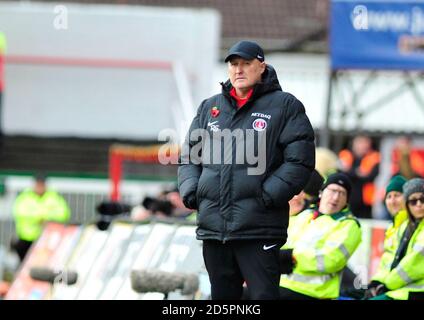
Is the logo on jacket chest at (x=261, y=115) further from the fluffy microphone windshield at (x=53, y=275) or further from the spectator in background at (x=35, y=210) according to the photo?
the spectator in background at (x=35, y=210)

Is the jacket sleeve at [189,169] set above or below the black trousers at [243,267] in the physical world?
above

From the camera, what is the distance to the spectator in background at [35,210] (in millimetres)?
18375

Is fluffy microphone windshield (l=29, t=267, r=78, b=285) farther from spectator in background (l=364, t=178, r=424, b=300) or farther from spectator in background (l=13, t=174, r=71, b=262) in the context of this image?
spectator in background (l=13, t=174, r=71, b=262)

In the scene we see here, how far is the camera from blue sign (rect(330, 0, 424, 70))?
54.6 feet

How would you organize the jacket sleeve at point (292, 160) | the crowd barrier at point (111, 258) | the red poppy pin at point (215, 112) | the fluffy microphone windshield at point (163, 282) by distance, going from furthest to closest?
the crowd barrier at point (111, 258)
the fluffy microphone windshield at point (163, 282)
the red poppy pin at point (215, 112)
the jacket sleeve at point (292, 160)

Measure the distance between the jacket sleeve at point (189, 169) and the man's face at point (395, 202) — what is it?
2473 mm

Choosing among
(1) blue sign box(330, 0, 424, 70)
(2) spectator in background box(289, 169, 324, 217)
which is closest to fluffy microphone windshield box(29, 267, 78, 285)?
(2) spectator in background box(289, 169, 324, 217)

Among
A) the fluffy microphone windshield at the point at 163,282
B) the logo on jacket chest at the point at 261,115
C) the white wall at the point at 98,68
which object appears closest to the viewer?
the logo on jacket chest at the point at 261,115

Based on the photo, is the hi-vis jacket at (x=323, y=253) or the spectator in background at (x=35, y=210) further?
the spectator in background at (x=35, y=210)

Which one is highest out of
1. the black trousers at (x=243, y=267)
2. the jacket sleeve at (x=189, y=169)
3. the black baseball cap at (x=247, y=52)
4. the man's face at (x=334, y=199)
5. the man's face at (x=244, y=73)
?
the black baseball cap at (x=247, y=52)

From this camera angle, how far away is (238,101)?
24.8 feet

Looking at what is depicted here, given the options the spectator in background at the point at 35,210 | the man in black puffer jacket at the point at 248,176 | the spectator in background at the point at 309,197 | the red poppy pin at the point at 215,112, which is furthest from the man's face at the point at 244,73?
the spectator in background at the point at 35,210

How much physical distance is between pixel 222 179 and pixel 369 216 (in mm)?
9392
